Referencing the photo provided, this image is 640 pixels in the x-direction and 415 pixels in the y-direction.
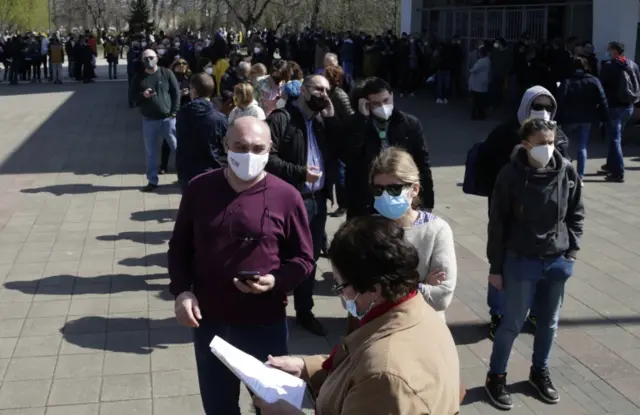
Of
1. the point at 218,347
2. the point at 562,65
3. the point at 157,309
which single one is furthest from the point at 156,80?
the point at 562,65

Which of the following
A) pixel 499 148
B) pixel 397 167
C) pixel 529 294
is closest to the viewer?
pixel 397 167

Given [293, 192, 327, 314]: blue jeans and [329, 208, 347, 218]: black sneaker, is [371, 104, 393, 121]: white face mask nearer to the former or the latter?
[293, 192, 327, 314]: blue jeans

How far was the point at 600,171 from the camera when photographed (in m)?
11.9

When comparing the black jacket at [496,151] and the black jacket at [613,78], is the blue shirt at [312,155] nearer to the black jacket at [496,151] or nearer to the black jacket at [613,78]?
the black jacket at [496,151]

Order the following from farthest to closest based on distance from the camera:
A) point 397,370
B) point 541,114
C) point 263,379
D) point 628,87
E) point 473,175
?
point 628,87, point 473,175, point 541,114, point 263,379, point 397,370

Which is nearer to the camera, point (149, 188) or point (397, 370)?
point (397, 370)

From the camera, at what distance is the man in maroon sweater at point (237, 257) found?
3.51m

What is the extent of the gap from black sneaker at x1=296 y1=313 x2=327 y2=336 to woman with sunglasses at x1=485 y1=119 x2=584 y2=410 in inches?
60.8

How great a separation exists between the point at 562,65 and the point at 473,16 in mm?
7501

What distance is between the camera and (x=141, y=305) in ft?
21.6

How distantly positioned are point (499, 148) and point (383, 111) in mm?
908

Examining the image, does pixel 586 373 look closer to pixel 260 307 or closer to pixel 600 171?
pixel 260 307

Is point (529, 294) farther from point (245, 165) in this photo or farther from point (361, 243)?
point (361, 243)

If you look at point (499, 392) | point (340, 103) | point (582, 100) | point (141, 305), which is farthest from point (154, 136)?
point (499, 392)
